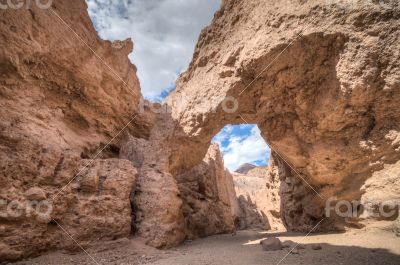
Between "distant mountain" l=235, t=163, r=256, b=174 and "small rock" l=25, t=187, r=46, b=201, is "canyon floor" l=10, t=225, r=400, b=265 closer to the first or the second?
"small rock" l=25, t=187, r=46, b=201

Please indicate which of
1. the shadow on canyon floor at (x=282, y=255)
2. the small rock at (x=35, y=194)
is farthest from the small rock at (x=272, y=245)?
the small rock at (x=35, y=194)

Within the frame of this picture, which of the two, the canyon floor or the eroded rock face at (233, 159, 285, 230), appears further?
the eroded rock face at (233, 159, 285, 230)

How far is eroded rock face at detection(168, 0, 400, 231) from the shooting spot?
4.43m

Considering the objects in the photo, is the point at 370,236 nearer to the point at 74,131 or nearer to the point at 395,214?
the point at 395,214

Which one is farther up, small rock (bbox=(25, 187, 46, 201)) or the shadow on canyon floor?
small rock (bbox=(25, 187, 46, 201))

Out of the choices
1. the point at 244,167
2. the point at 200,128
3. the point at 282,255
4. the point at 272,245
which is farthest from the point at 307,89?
the point at 244,167

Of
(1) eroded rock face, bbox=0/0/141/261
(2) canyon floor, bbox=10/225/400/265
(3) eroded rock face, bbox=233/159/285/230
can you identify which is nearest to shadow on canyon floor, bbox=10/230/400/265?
(2) canyon floor, bbox=10/225/400/265

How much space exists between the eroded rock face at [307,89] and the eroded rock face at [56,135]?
245 cm

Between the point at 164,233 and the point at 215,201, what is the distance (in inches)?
178

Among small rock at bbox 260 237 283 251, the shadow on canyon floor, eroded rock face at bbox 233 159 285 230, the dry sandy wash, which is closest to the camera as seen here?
the shadow on canyon floor

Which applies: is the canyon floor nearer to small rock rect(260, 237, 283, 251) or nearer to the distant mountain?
small rock rect(260, 237, 283, 251)

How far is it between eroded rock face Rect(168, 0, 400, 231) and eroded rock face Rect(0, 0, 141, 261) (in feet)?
8.02

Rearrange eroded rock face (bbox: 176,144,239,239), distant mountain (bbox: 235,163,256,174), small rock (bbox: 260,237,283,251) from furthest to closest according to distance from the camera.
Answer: distant mountain (bbox: 235,163,256,174)
eroded rock face (bbox: 176,144,239,239)
small rock (bbox: 260,237,283,251)

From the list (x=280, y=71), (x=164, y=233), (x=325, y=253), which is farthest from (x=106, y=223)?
(x=280, y=71)
